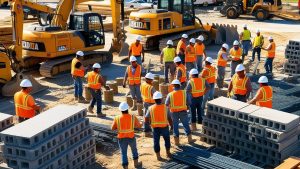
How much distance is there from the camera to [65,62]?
2184cm

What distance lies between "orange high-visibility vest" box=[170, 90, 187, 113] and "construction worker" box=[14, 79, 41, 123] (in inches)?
140

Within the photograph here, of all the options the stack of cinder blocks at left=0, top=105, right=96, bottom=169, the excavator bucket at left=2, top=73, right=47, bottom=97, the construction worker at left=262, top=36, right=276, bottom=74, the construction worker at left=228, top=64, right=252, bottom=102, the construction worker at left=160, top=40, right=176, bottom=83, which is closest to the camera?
the stack of cinder blocks at left=0, top=105, right=96, bottom=169

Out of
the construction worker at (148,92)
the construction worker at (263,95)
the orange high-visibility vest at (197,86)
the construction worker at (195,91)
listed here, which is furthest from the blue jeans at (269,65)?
the construction worker at (148,92)

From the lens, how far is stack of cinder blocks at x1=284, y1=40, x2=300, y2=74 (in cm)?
2025

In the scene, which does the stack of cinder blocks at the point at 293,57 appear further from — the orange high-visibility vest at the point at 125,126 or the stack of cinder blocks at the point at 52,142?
the stack of cinder blocks at the point at 52,142

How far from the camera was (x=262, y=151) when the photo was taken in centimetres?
1242

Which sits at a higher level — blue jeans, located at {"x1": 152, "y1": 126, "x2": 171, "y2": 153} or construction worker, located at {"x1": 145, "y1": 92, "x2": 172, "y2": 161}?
construction worker, located at {"x1": 145, "y1": 92, "x2": 172, "y2": 161}

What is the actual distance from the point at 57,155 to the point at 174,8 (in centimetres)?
→ 1608

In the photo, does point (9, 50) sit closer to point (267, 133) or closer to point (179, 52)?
point (179, 52)

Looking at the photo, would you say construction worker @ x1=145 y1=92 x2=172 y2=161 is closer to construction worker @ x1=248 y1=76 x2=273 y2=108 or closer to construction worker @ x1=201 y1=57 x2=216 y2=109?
construction worker @ x1=248 y1=76 x2=273 y2=108

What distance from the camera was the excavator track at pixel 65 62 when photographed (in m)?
21.0

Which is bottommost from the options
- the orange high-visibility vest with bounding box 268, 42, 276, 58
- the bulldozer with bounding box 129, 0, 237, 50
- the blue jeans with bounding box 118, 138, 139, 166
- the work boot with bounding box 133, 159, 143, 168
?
the work boot with bounding box 133, 159, 143, 168

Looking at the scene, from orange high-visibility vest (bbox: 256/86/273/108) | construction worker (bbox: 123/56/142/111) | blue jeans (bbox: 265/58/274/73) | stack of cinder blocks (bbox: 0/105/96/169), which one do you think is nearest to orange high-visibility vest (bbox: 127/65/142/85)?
construction worker (bbox: 123/56/142/111)

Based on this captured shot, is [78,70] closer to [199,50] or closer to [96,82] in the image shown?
[96,82]
